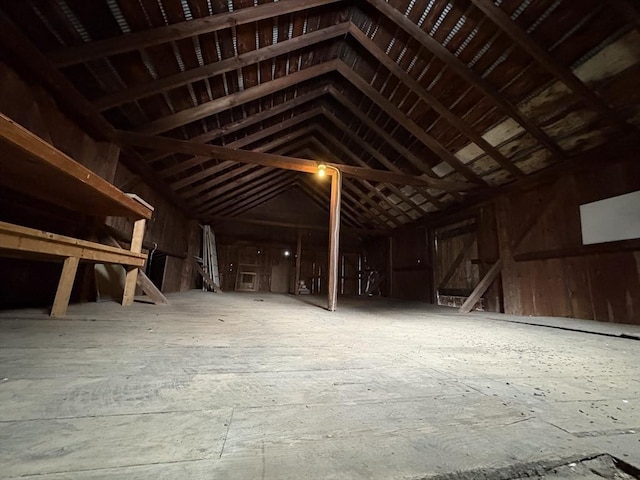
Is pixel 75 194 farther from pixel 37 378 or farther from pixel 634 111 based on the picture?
pixel 634 111

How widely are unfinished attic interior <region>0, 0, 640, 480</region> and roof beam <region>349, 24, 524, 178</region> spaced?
24mm

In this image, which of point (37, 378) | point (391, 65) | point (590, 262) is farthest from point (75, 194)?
point (590, 262)

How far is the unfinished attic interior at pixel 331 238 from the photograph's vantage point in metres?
0.64

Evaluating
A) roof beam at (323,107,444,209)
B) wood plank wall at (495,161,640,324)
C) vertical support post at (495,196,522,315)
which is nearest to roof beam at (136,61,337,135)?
roof beam at (323,107,444,209)

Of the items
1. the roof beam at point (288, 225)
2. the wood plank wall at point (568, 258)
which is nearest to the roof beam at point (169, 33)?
the wood plank wall at point (568, 258)

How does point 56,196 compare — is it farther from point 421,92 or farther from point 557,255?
point 557,255

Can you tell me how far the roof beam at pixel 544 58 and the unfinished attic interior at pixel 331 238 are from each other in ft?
0.07

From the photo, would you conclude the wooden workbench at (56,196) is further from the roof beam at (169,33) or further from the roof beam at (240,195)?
the roof beam at (240,195)

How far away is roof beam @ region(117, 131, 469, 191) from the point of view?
340 cm

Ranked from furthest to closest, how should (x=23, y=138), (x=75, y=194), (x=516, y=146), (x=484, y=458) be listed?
(x=516, y=146)
(x=75, y=194)
(x=23, y=138)
(x=484, y=458)

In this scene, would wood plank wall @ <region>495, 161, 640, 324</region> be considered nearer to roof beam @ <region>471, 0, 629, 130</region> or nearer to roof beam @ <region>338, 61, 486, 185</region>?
roof beam @ <region>471, 0, 629, 130</region>

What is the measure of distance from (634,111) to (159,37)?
4.65 metres

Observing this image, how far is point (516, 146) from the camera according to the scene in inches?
145

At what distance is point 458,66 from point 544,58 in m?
0.75
